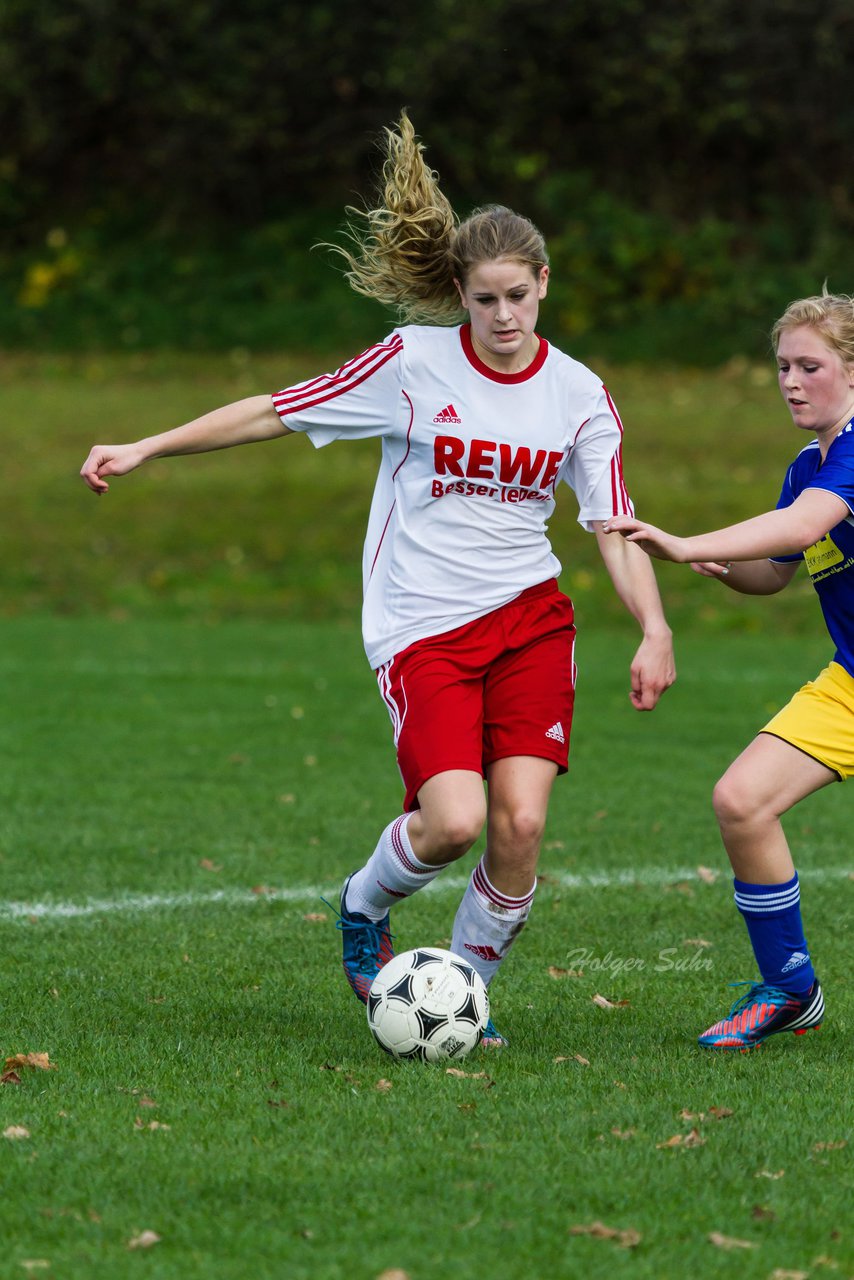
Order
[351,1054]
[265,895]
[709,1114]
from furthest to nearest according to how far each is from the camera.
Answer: [265,895]
[351,1054]
[709,1114]

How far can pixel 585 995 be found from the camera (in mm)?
5391

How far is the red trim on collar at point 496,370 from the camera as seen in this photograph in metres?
4.92

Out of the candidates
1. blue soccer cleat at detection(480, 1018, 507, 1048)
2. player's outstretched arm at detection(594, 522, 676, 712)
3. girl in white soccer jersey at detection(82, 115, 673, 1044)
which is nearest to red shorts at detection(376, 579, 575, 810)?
girl in white soccer jersey at detection(82, 115, 673, 1044)

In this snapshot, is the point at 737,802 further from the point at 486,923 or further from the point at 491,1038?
the point at 491,1038

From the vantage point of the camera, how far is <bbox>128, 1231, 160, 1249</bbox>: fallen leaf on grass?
10.9 ft

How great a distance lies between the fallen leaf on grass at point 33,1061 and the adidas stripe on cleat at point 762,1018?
71.4 inches

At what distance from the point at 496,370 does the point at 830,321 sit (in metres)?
0.95

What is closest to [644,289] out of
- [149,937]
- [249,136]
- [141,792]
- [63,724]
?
[249,136]

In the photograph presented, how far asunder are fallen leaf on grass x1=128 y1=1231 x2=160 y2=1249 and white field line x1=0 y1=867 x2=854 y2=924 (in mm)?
3084

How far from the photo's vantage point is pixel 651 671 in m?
4.66

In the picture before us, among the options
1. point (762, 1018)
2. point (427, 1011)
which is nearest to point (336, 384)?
point (427, 1011)

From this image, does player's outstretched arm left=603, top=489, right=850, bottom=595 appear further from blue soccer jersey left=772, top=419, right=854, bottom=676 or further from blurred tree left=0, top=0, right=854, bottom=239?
blurred tree left=0, top=0, right=854, bottom=239

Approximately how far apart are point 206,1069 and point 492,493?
1793mm

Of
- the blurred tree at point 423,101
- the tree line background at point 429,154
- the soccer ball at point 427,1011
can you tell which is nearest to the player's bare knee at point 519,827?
the soccer ball at point 427,1011
